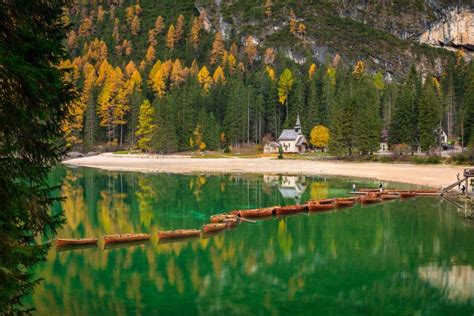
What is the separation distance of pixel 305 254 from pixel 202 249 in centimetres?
526

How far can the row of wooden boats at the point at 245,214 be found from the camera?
26.2 metres

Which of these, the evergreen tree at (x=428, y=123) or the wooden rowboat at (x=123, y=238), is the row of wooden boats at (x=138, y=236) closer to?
the wooden rowboat at (x=123, y=238)

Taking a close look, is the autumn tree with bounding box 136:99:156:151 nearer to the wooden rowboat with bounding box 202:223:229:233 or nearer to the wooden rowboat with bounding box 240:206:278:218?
the wooden rowboat with bounding box 240:206:278:218

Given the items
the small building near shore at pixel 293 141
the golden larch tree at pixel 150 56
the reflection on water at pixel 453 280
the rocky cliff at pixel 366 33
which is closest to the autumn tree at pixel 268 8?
the rocky cliff at pixel 366 33

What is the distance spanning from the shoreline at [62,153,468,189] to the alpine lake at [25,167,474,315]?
19.3 meters

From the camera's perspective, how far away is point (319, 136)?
98188mm

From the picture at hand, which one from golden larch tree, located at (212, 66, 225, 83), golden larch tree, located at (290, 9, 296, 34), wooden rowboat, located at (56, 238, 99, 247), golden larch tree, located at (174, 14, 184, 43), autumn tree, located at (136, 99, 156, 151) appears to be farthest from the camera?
golden larch tree, located at (174, 14, 184, 43)

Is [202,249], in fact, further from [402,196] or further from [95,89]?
[95,89]

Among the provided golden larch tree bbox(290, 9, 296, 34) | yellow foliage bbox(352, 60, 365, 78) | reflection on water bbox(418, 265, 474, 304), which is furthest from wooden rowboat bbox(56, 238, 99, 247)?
golden larch tree bbox(290, 9, 296, 34)

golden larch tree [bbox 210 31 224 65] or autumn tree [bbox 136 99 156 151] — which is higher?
golden larch tree [bbox 210 31 224 65]

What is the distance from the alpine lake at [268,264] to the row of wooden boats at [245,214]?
2.34ft

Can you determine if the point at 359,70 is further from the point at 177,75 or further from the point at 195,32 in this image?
the point at 195,32

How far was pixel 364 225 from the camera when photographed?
32.7m

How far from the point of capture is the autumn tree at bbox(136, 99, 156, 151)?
109 m
